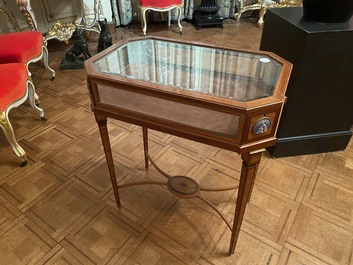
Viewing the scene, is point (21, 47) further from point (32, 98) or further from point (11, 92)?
point (11, 92)

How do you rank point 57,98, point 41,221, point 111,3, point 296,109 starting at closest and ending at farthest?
point 41,221
point 296,109
point 57,98
point 111,3

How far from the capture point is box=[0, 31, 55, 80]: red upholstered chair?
1757mm

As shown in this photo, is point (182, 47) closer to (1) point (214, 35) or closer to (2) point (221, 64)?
(2) point (221, 64)

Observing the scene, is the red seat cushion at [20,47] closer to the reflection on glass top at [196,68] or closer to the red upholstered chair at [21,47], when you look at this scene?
the red upholstered chair at [21,47]

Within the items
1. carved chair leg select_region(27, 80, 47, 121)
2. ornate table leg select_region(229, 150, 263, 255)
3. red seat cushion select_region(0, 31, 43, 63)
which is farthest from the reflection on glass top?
red seat cushion select_region(0, 31, 43, 63)

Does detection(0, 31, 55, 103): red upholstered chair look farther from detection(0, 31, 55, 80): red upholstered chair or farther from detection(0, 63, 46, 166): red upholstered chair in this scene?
detection(0, 63, 46, 166): red upholstered chair

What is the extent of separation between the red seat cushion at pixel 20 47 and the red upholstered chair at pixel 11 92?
0.20 m

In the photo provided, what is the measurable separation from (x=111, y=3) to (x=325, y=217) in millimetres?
3039

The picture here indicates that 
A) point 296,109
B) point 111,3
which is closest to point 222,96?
point 296,109

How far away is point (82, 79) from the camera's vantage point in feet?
8.09

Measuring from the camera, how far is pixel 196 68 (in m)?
1.08

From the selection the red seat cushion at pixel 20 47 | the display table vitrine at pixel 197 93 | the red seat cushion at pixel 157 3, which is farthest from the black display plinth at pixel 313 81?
the red seat cushion at pixel 157 3

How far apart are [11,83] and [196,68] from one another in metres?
1.01

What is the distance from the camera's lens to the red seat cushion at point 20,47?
1.76 metres
